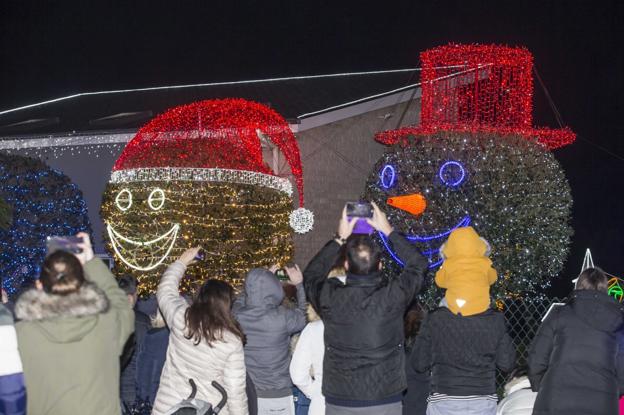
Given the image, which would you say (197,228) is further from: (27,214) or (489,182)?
(489,182)

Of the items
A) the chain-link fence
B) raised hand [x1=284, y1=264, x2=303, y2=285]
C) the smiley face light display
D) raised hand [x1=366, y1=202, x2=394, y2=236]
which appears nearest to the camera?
A: raised hand [x1=366, y1=202, x2=394, y2=236]

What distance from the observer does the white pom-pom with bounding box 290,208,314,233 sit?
47.2 feet

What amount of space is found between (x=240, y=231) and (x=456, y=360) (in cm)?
893

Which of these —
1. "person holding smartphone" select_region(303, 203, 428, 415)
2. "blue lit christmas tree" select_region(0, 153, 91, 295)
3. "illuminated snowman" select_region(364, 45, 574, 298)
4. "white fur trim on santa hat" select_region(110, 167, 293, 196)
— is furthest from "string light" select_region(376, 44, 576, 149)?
"person holding smartphone" select_region(303, 203, 428, 415)

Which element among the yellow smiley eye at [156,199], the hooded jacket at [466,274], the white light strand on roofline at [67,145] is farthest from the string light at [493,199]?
the hooded jacket at [466,274]

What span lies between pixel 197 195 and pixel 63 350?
29.6ft

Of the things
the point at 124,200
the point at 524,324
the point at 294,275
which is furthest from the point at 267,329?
the point at 124,200

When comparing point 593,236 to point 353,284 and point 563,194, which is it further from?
point 353,284

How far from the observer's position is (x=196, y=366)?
557 centimetres

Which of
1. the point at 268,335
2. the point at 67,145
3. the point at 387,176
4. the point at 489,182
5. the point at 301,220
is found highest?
the point at 67,145

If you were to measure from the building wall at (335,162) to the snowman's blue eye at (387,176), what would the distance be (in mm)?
3102

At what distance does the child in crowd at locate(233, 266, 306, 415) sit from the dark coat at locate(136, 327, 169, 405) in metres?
0.96

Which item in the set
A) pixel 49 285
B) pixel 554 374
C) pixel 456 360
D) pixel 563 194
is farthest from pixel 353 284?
pixel 563 194

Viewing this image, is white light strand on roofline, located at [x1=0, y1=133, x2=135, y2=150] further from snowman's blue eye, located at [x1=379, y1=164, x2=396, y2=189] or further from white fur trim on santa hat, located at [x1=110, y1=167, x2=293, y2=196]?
snowman's blue eye, located at [x1=379, y1=164, x2=396, y2=189]
